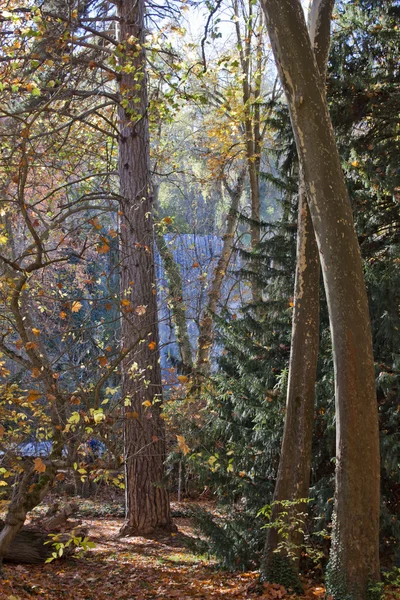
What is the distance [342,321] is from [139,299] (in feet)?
15.6

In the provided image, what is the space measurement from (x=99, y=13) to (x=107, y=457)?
827 centimetres

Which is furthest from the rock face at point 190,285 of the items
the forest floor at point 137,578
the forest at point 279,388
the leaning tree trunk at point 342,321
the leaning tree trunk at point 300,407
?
the forest floor at point 137,578

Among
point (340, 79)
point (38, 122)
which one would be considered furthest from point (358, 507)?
point (38, 122)

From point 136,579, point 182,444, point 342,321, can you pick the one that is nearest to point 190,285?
point 136,579

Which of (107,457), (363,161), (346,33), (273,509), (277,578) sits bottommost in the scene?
(277,578)

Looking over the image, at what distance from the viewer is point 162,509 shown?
30.2ft

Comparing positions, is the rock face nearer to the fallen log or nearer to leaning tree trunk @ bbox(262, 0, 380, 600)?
leaning tree trunk @ bbox(262, 0, 380, 600)

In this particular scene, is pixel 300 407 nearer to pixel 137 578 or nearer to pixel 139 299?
pixel 137 578

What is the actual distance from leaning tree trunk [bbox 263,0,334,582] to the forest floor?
16.6 inches

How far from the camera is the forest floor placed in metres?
5.61

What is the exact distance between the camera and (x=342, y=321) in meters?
5.10

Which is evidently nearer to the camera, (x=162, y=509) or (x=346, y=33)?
(x=346, y=33)

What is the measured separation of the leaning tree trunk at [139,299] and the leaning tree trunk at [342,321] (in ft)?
12.5

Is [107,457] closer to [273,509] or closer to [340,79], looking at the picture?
[273,509]
